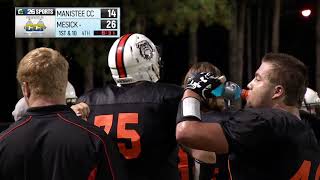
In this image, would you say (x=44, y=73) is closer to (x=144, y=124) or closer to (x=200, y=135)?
(x=200, y=135)

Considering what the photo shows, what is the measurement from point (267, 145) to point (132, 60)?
1.15m

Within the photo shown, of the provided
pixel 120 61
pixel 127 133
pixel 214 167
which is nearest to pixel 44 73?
pixel 127 133

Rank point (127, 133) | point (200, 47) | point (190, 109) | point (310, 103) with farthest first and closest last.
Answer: point (200, 47), point (310, 103), point (127, 133), point (190, 109)

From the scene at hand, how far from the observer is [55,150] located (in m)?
2.38

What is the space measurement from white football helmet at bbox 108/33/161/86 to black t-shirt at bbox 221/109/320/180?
0.96 metres

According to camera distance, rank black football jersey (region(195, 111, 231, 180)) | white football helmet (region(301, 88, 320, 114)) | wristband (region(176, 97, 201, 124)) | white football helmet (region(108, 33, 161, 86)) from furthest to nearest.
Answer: white football helmet (region(301, 88, 320, 114)), black football jersey (region(195, 111, 231, 180)), white football helmet (region(108, 33, 161, 86)), wristband (region(176, 97, 201, 124))

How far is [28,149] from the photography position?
240 cm

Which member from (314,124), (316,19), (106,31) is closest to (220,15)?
(316,19)

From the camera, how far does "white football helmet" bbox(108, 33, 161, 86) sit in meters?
3.35

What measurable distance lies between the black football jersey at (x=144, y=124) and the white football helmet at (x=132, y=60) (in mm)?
114

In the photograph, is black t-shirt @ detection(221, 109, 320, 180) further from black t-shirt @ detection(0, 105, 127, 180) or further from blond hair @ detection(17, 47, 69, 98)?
blond hair @ detection(17, 47, 69, 98)
